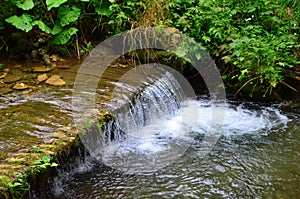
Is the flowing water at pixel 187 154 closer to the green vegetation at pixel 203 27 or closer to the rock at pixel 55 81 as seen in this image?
the green vegetation at pixel 203 27

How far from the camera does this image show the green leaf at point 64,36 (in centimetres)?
584

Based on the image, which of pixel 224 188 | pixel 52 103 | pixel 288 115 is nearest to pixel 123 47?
pixel 52 103

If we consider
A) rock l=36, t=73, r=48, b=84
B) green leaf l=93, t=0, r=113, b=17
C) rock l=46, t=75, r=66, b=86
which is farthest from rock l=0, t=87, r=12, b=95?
green leaf l=93, t=0, r=113, b=17

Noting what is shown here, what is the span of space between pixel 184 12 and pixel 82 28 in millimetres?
2111

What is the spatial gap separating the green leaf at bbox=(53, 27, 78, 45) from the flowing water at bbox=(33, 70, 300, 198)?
6.07ft

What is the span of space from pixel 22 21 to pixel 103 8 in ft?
4.82

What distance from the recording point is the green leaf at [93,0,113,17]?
6117 millimetres

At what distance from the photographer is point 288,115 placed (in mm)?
5430

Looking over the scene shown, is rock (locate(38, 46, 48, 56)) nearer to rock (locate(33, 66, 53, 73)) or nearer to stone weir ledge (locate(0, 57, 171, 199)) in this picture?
stone weir ledge (locate(0, 57, 171, 199))

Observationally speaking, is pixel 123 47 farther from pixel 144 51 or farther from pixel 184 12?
pixel 184 12

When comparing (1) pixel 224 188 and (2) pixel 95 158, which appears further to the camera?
(2) pixel 95 158

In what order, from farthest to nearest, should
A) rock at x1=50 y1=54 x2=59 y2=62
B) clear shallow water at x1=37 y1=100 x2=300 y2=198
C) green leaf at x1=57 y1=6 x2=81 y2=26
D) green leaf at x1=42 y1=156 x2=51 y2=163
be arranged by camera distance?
rock at x1=50 y1=54 x2=59 y2=62
green leaf at x1=57 y1=6 x2=81 y2=26
clear shallow water at x1=37 y1=100 x2=300 y2=198
green leaf at x1=42 y1=156 x2=51 y2=163

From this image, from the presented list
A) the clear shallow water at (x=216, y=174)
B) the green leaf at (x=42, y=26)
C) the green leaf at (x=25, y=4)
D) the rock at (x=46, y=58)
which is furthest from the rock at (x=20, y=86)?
the clear shallow water at (x=216, y=174)

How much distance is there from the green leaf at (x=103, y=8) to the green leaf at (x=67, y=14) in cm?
38
